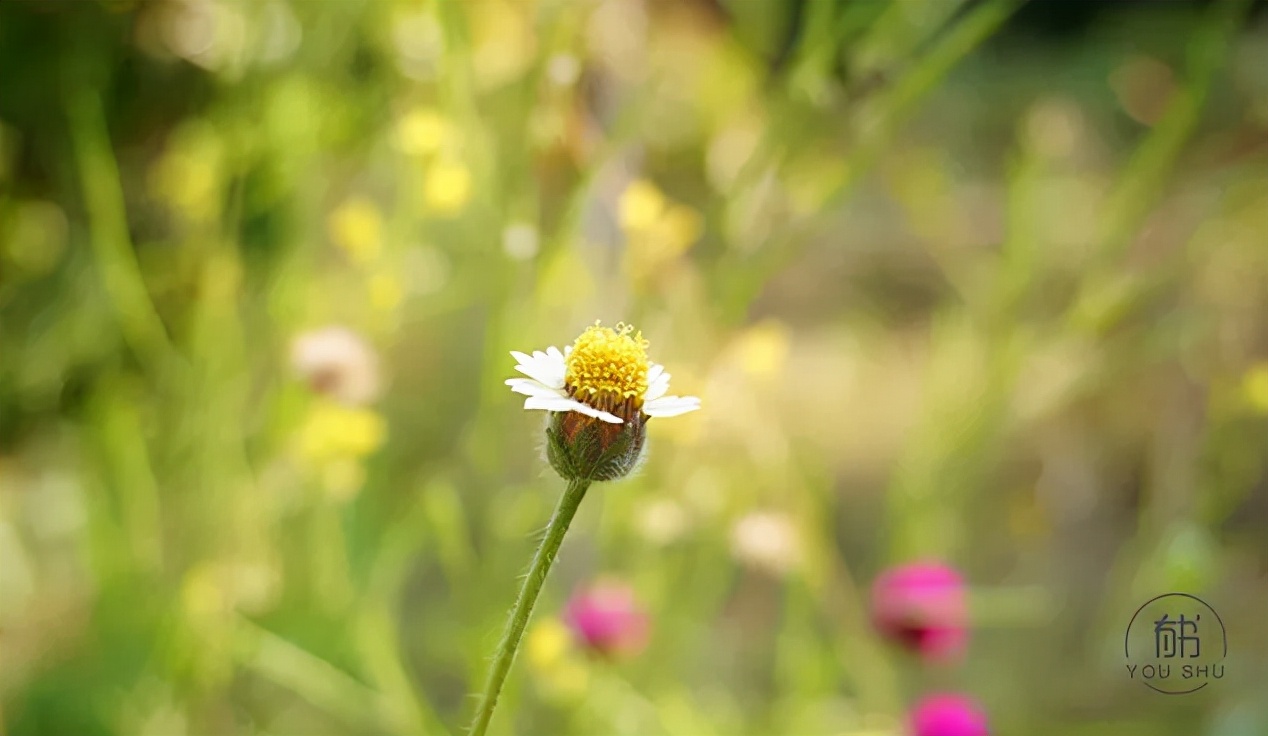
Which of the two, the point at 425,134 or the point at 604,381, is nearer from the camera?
the point at 604,381

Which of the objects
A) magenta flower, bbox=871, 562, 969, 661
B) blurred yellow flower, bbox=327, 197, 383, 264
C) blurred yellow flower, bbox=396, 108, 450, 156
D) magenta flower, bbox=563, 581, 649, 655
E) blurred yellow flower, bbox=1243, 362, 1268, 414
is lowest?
magenta flower, bbox=563, 581, 649, 655

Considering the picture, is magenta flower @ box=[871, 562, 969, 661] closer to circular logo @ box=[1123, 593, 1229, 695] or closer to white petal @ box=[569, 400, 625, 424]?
circular logo @ box=[1123, 593, 1229, 695]

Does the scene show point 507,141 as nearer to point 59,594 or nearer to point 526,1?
point 526,1

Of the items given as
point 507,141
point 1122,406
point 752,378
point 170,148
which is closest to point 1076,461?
point 1122,406

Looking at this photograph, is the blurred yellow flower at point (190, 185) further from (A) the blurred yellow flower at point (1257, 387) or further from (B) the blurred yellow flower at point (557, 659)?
(A) the blurred yellow flower at point (1257, 387)

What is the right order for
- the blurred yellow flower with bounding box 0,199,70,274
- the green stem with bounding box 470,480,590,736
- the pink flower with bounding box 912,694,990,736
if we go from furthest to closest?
the blurred yellow flower with bounding box 0,199,70,274 → the pink flower with bounding box 912,694,990,736 → the green stem with bounding box 470,480,590,736

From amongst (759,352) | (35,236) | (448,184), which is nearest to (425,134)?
(448,184)

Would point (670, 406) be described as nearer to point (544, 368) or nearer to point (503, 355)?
point (544, 368)

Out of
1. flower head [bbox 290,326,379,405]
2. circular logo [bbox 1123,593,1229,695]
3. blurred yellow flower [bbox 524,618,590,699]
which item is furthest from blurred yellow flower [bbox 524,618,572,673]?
circular logo [bbox 1123,593,1229,695]

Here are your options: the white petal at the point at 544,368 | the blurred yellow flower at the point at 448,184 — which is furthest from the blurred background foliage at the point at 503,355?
the white petal at the point at 544,368
